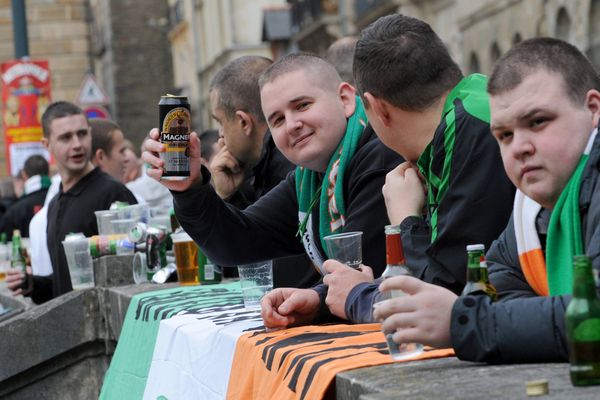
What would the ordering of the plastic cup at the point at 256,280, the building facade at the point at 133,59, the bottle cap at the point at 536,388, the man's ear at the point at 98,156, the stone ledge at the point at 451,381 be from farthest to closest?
the building facade at the point at 133,59, the man's ear at the point at 98,156, the plastic cup at the point at 256,280, the stone ledge at the point at 451,381, the bottle cap at the point at 536,388

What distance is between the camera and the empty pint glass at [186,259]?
26.8ft

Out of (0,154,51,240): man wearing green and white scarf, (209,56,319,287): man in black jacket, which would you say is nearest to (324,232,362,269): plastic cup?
(209,56,319,287): man in black jacket

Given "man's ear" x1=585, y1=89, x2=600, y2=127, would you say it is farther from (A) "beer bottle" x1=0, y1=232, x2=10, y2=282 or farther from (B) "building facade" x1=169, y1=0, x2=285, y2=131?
(B) "building facade" x1=169, y1=0, x2=285, y2=131

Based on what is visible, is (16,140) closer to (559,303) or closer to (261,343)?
(261,343)

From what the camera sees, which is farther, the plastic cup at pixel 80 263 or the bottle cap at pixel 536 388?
the plastic cup at pixel 80 263

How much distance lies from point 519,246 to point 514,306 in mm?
445

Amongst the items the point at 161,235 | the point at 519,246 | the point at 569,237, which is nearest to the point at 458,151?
the point at 519,246

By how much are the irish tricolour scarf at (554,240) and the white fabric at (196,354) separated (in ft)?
4.27

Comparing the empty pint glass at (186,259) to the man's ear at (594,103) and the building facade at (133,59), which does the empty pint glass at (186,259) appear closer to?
the man's ear at (594,103)

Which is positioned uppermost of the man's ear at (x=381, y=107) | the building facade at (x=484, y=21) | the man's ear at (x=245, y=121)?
the building facade at (x=484, y=21)

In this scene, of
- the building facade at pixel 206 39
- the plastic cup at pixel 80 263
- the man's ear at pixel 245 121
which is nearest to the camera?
the man's ear at pixel 245 121

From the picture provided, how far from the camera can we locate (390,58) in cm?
498

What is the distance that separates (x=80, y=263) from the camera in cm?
905

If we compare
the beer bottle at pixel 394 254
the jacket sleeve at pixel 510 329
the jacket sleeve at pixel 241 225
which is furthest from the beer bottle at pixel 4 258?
the jacket sleeve at pixel 510 329
